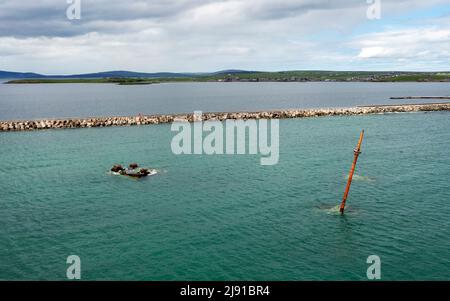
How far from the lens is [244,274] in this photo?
2708 centimetres

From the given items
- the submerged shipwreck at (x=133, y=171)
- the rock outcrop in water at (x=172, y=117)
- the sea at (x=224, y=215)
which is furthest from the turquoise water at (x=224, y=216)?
the rock outcrop in water at (x=172, y=117)

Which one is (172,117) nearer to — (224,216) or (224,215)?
(224,215)

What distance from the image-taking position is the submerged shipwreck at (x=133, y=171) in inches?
2020

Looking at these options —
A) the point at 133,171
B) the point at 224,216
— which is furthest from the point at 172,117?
the point at 224,216

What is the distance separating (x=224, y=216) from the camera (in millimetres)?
37406

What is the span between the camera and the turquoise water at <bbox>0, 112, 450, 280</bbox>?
28250 mm

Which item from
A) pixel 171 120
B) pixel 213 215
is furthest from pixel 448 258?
pixel 171 120

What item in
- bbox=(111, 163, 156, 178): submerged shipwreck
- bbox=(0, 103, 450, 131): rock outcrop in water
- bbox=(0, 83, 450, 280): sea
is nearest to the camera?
bbox=(0, 83, 450, 280): sea

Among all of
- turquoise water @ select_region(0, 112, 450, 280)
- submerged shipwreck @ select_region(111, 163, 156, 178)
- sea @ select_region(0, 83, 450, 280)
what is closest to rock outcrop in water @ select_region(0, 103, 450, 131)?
sea @ select_region(0, 83, 450, 280)

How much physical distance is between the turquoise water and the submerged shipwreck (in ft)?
5.32

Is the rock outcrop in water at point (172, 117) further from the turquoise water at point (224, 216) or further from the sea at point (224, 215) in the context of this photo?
the turquoise water at point (224, 216)

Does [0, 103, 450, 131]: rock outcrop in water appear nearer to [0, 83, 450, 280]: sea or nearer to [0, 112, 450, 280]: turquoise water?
[0, 83, 450, 280]: sea

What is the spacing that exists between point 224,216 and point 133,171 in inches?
767

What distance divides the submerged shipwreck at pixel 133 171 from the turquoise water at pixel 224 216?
1.62 meters
